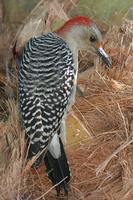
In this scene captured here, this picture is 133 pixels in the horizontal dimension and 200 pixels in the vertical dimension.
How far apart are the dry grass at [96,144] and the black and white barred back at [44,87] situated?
0.16 m

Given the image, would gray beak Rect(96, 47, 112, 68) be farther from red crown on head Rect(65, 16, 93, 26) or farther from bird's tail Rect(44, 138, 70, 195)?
bird's tail Rect(44, 138, 70, 195)

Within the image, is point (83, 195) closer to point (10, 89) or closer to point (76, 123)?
point (76, 123)

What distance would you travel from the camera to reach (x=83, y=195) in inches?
260

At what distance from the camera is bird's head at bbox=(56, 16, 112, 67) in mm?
6820

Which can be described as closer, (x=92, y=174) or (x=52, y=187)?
(x=52, y=187)

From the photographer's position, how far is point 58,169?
666 cm

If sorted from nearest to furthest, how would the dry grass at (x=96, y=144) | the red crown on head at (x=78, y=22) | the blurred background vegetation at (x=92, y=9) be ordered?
the dry grass at (x=96, y=144), the red crown on head at (x=78, y=22), the blurred background vegetation at (x=92, y=9)

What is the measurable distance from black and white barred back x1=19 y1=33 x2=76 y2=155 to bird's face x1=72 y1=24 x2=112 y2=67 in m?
0.14

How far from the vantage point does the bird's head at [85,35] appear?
6.82 m

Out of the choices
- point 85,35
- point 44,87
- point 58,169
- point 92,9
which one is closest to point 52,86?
point 44,87

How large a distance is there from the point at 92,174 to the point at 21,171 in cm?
70

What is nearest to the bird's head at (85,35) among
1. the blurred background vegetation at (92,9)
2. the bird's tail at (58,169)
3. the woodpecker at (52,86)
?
the woodpecker at (52,86)

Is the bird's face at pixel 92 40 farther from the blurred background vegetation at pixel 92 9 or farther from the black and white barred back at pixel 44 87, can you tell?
the blurred background vegetation at pixel 92 9

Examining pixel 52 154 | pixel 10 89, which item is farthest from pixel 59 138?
pixel 10 89
